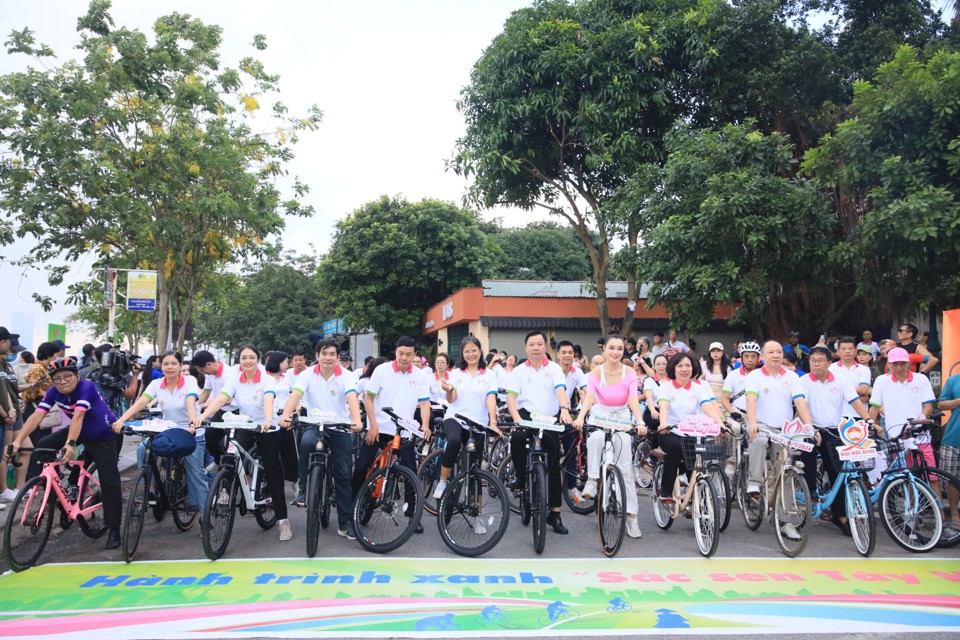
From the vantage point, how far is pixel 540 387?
7.93 m

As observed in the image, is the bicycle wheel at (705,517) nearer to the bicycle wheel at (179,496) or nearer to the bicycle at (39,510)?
the bicycle wheel at (179,496)

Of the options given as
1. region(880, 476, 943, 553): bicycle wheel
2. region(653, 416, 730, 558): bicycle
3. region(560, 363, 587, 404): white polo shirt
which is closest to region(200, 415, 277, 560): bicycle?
region(560, 363, 587, 404): white polo shirt

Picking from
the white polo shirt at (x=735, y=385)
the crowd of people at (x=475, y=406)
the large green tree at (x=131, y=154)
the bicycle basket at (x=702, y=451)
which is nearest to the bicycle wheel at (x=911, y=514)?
the crowd of people at (x=475, y=406)

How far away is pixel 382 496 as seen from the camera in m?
7.31

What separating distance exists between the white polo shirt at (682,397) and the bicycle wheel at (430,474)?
2.44 metres

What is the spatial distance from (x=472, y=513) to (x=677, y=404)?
2377 millimetres

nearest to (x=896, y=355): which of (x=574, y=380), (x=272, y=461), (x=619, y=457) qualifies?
(x=619, y=457)

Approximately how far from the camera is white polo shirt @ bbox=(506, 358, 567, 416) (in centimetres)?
791

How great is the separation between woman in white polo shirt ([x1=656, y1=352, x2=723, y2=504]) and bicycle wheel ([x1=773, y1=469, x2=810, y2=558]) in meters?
0.85

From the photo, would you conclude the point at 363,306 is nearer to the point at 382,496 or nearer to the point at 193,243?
the point at 193,243

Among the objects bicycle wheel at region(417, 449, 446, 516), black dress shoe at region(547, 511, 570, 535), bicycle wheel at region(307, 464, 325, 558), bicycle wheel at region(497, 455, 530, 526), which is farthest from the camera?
bicycle wheel at region(497, 455, 530, 526)

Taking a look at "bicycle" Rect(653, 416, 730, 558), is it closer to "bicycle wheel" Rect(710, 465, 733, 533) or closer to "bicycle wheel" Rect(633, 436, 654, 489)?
"bicycle wheel" Rect(710, 465, 733, 533)

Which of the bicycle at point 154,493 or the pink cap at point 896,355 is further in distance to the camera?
the pink cap at point 896,355

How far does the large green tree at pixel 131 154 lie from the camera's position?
17641mm
